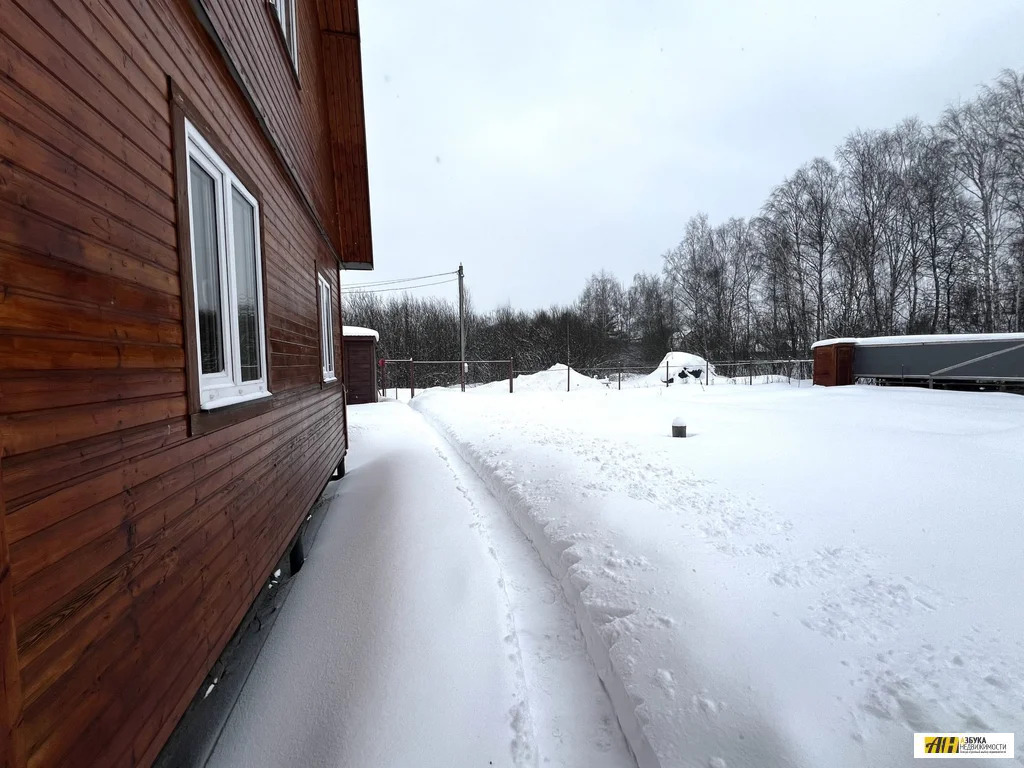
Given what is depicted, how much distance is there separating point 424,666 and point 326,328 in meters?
5.03

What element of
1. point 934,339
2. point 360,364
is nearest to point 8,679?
point 360,364

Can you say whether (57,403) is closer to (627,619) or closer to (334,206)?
(627,619)

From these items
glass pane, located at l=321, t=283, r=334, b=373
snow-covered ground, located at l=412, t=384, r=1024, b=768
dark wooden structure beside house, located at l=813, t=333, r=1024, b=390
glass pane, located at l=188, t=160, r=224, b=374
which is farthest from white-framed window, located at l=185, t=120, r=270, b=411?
dark wooden structure beside house, located at l=813, t=333, r=1024, b=390

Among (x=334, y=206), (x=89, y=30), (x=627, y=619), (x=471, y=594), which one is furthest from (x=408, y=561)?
(x=334, y=206)

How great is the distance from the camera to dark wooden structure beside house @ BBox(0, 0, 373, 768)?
109cm

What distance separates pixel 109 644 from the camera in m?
1.33

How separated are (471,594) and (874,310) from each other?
2834cm

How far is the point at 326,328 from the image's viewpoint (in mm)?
6422

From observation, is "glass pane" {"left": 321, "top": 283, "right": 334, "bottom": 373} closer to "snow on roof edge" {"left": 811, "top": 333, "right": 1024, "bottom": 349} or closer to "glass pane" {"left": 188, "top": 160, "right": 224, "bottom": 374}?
"glass pane" {"left": 188, "top": 160, "right": 224, "bottom": 374}

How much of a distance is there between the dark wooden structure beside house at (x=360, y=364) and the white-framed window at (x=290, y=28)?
10.5 m

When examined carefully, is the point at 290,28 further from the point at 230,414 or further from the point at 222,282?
the point at 230,414

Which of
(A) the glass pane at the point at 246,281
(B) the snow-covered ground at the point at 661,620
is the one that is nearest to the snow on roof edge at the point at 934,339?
(B) the snow-covered ground at the point at 661,620

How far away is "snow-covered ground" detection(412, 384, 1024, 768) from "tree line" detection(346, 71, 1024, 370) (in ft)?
69.1

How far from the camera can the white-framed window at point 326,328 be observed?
19.6 ft
